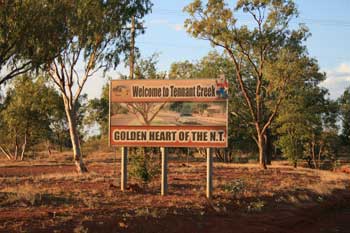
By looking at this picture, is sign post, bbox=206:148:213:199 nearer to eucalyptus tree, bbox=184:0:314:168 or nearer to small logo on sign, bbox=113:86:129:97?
small logo on sign, bbox=113:86:129:97

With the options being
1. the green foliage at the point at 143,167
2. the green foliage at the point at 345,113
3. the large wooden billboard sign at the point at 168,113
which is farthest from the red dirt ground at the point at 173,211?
the green foliage at the point at 345,113

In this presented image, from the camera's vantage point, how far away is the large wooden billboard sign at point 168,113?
16.2 metres

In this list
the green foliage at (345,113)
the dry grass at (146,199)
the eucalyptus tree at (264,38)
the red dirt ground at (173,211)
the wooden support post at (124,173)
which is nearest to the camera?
the red dirt ground at (173,211)

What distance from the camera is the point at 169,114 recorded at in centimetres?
1670

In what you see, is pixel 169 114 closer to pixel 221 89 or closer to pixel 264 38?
pixel 221 89

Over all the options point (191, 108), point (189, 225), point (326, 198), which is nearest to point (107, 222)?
Result: point (189, 225)

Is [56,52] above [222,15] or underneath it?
underneath

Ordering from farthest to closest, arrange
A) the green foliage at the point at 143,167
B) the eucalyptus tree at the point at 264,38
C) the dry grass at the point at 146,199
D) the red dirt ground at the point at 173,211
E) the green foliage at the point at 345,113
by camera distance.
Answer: the green foliage at the point at 345,113
the eucalyptus tree at the point at 264,38
the green foliage at the point at 143,167
the dry grass at the point at 146,199
the red dirt ground at the point at 173,211

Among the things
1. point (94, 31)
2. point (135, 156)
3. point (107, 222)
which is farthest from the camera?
point (94, 31)

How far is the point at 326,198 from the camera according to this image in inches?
727

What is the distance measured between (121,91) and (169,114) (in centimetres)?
202

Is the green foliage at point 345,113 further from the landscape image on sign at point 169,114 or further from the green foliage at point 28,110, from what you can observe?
the landscape image on sign at point 169,114

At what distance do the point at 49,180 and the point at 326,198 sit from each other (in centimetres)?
1217

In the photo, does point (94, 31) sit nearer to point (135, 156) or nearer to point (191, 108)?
point (135, 156)
